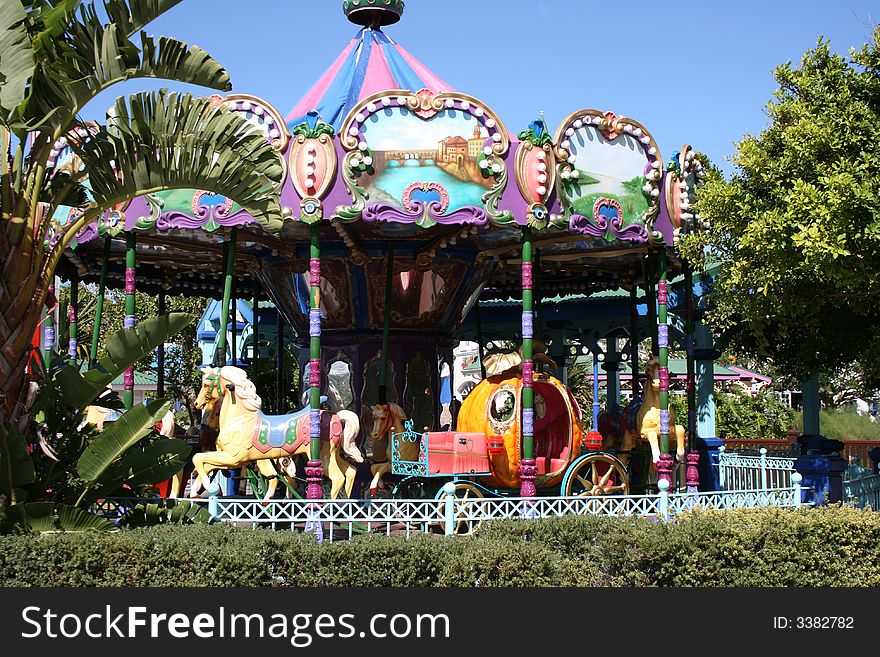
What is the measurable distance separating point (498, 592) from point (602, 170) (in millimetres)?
8327

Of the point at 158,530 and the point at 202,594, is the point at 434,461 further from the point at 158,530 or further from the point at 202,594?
the point at 202,594

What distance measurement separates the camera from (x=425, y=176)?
14609mm

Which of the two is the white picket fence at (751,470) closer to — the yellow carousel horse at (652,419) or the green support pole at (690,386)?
the green support pole at (690,386)

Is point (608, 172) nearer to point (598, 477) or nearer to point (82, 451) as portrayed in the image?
point (598, 477)

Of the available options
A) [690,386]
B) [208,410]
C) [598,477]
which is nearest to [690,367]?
[690,386]

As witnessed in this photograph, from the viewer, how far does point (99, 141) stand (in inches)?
444

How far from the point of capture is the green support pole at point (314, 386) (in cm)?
1387

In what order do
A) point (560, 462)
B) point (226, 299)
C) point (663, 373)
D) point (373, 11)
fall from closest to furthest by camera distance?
point (226, 299) → point (560, 462) → point (663, 373) → point (373, 11)

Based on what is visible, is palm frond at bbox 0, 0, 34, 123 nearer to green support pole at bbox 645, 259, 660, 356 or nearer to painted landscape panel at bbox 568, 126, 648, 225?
painted landscape panel at bbox 568, 126, 648, 225

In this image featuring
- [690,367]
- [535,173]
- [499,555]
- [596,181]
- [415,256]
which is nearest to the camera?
[499,555]

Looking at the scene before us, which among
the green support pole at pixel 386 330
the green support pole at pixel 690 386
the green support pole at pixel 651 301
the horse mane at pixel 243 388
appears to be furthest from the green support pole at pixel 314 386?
the green support pole at pixel 651 301

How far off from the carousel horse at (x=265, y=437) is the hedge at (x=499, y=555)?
13.0 feet

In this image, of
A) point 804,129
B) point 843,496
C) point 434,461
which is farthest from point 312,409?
point 843,496

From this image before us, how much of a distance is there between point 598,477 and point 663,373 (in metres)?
1.83
